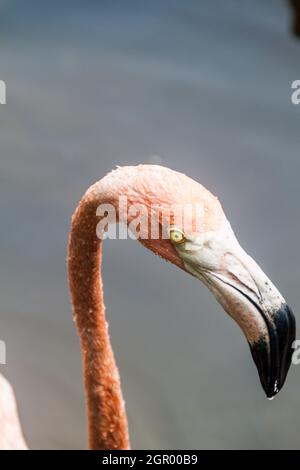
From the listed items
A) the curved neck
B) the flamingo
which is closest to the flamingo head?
the flamingo

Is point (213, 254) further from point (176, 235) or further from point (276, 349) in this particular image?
point (276, 349)

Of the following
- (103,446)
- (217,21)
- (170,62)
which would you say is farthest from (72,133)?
(103,446)

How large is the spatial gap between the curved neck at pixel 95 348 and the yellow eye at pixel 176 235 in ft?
1.13

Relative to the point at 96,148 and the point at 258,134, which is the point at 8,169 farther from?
the point at 258,134

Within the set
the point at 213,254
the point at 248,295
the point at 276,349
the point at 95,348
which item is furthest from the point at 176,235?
the point at 95,348

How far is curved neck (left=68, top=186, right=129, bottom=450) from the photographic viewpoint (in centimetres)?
207

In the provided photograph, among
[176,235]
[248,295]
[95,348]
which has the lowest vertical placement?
[95,348]

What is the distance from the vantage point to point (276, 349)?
1782mm

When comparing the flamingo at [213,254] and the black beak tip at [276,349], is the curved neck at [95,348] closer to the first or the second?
the flamingo at [213,254]

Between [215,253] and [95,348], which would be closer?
[215,253]

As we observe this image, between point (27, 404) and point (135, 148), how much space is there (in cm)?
149

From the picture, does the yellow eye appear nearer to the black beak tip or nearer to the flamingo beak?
the flamingo beak

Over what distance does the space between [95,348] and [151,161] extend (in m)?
1.76

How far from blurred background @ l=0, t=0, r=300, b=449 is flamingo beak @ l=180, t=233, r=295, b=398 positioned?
3.75ft
